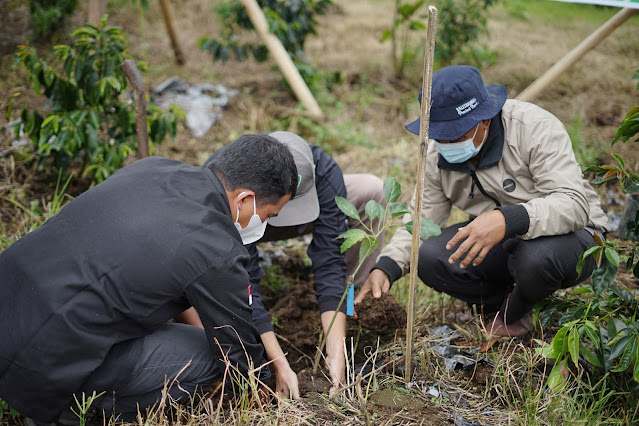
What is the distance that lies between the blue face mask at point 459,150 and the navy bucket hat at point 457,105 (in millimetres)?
86

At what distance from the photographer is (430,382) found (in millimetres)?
2236

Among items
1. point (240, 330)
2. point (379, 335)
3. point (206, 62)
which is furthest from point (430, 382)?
point (206, 62)

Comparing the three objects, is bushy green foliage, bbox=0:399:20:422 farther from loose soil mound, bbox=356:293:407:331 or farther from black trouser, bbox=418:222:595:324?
black trouser, bbox=418:222:595:324

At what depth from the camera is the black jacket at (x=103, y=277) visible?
1.69 metres

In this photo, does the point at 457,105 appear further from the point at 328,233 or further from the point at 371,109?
the point at 371,109

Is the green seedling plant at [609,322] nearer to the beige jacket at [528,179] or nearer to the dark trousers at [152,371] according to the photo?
the beige jacket at [528,179]

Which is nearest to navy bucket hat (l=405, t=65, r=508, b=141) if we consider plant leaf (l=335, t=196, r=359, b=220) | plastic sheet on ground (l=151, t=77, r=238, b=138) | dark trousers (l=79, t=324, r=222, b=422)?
plant leaf (l=335, t=196, r=359, b=220)

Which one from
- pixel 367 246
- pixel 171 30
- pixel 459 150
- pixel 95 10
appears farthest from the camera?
pixel 171 30

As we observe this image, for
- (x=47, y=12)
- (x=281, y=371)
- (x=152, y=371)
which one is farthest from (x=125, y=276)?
(x=47, y=12)

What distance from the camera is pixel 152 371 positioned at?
200 centimetres

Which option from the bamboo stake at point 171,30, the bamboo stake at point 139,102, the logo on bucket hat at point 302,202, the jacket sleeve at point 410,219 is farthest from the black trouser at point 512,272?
the bamboo stake at point 171,30

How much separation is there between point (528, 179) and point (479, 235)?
0.48 meters

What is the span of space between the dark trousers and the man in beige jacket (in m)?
0.77

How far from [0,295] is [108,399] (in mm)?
541
